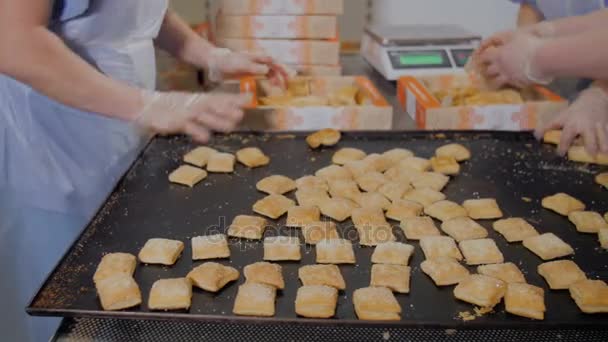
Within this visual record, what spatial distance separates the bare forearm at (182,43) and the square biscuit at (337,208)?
0.79 meters

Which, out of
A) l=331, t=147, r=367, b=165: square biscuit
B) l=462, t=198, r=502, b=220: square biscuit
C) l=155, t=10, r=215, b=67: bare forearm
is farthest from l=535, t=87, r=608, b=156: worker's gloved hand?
l=155, t=10, r=215, b=67: bare forearm

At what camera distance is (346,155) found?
1.90 meters

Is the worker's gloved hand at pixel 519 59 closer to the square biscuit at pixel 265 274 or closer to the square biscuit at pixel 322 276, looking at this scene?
the square biscuit at pixel 322 276

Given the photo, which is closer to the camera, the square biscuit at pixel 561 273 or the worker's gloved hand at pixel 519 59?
the square biscuit at pixel 561 273

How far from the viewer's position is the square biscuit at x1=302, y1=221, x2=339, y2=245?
58.6 inches

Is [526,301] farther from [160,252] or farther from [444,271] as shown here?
[160,252]

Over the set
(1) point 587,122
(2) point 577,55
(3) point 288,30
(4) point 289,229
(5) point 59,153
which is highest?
(2) point 577,55

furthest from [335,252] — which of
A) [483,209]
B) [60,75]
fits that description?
[60,75]

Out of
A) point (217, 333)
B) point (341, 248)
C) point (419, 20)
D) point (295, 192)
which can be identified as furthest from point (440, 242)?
point (419, 20)

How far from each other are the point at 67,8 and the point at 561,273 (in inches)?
53.7

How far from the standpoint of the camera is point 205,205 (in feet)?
5.41

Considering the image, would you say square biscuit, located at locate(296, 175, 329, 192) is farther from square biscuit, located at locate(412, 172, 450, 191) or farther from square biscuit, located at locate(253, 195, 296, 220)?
square biscuit, located at locate(412, 172, 450, 191)

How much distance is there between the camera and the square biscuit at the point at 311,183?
Result: 5.69ft

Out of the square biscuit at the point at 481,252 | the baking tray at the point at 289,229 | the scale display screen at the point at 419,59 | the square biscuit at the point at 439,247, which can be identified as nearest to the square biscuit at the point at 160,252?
the baking tray at the point at 289,229
